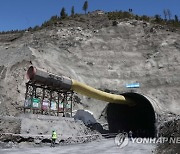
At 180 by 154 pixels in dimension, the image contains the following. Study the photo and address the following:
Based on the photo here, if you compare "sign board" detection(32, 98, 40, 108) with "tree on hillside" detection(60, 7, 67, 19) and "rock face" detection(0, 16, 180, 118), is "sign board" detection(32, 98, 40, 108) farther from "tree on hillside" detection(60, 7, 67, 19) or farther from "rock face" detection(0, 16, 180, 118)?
"tree on hillside" detection(60, 7, 67, 19)

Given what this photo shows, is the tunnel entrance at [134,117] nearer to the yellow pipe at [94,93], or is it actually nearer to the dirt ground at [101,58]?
the dirt ground at [101,58]

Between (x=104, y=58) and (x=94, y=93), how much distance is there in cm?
2109

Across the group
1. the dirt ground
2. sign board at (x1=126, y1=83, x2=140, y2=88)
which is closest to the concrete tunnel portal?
the dirt ground

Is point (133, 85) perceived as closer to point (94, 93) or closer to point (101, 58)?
point (101, 58)

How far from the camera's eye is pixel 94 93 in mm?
40750

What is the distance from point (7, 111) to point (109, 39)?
31.2 metres

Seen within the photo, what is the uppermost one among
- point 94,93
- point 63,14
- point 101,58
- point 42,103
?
point 63,14

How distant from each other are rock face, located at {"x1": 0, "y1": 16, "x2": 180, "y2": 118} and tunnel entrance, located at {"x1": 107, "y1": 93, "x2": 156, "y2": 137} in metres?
2.23

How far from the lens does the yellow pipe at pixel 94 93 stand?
38.0m

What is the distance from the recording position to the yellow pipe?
3803 cm

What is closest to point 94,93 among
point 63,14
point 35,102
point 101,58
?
point 35,102

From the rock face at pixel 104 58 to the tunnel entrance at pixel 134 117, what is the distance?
223cm

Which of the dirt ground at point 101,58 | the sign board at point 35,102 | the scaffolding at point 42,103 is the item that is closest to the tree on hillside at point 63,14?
the dirt ground at point 101,58

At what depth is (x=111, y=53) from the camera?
2445 inches
